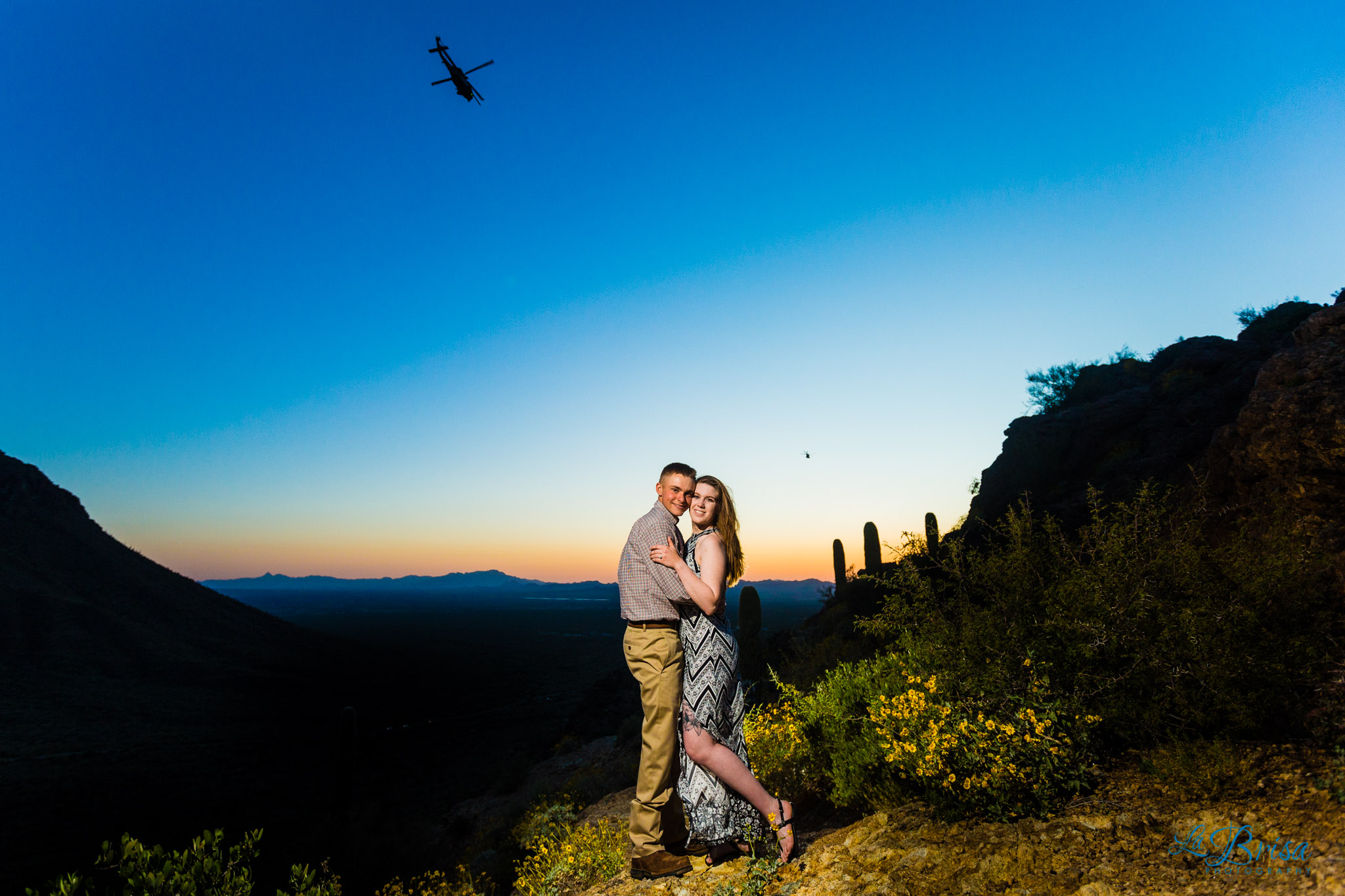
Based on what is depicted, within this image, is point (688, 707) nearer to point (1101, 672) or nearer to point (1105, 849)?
point (1105, 849)

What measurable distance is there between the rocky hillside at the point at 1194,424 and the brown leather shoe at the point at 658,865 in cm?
413

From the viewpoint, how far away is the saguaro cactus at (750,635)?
1725cm

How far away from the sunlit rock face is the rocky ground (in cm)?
321

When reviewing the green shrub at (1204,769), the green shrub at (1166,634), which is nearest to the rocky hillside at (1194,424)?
the green shrub at (1166,634)

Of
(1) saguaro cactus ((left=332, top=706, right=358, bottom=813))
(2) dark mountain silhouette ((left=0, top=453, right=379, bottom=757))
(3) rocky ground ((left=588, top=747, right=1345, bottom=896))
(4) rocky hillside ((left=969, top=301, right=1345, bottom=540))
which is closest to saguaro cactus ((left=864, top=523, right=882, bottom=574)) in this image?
(4) rocky hillside ((left=969, top=301, right=1345, bottom=540))

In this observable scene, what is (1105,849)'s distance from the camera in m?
2.49

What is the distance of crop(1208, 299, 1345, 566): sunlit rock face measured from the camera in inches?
201

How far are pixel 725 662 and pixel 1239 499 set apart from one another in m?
6.17

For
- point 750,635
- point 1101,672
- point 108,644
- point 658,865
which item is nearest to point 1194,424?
point 1101,672

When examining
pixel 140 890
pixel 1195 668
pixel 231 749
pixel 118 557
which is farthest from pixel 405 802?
pixel 118 557

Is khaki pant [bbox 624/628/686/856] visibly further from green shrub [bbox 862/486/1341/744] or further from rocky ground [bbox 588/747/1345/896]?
green shrub [bbox 862/486/1341/744]

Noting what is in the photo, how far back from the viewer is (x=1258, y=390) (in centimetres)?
647

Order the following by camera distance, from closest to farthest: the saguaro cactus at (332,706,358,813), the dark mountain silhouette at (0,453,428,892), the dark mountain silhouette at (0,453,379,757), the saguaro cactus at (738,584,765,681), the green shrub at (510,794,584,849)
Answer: the green shrub at (510,794,584,849), the saguaro cactus at (332,706,358,813), the saguaro cactus at (738,584,765,681), the dark mountain silhouette at (0,453,428,892), the dark mountain silhouette at (0,453,379,757)

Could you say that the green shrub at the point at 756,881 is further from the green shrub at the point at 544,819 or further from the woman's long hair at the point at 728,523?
the green shrub at the point at 544,819
